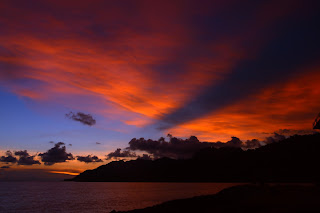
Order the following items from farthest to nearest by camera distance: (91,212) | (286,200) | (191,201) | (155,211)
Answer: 1. (91,212)
2. (191,201)
3. (155,211)
4. (286,200)

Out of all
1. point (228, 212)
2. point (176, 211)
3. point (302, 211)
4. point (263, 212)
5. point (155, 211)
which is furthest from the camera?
point (155, 211)

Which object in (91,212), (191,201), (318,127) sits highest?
(318,127)

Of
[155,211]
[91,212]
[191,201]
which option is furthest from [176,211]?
[91,212]

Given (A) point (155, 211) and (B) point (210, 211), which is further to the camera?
(A) point (155, 211)

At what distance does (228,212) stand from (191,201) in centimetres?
1391

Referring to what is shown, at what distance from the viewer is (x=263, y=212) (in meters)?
24.0

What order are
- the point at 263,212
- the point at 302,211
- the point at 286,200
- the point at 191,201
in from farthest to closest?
1. the point at 191,201
2. the point at 286,200
3. the point at 263,212
4. the point at 302,211

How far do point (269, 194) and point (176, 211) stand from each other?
43.3ft

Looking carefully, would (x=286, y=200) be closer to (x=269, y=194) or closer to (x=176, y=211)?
(x=269, y=194)

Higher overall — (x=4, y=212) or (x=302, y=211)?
(x=302, y=211)

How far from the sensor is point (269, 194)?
3459 cm

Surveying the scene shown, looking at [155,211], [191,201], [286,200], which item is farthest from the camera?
[191,201]

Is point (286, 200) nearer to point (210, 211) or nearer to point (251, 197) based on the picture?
point (251, 197)

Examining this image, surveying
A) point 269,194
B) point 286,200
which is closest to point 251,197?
point 269,194
